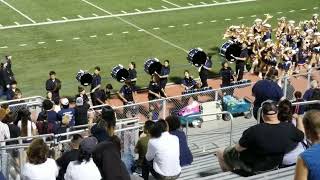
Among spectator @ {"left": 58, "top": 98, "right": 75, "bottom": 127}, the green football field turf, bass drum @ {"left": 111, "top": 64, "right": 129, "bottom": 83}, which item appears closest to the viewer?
spectator @ {"left": 58, "top": 98, "right": 75, "bottom": 127}

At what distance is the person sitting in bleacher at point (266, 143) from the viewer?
6.82 metres

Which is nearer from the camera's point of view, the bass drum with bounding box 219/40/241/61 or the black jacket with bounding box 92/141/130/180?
the black jacket with bounding box 92/141/130/180

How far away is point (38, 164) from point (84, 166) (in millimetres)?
502

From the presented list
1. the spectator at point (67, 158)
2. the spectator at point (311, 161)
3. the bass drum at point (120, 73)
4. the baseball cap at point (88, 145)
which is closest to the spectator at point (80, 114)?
the bass drum at point (120, 73)

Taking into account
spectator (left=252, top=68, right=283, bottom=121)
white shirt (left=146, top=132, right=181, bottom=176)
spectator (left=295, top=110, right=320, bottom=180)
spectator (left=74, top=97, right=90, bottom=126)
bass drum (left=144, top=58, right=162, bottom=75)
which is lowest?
spectator (left=74, top=97, right=90, bottom=126)

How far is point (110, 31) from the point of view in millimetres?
25203

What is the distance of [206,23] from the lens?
27.0 meters

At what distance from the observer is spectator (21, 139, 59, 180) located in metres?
6.79

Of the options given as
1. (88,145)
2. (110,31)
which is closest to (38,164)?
(88,145)

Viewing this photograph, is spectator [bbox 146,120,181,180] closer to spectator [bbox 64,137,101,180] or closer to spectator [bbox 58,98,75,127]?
spectator [bbox 64,137,101,180]

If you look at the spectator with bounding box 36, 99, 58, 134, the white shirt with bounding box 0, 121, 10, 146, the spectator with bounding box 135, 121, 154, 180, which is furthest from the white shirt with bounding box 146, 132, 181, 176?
the spectator with bounding box 36, 99, 58, 134

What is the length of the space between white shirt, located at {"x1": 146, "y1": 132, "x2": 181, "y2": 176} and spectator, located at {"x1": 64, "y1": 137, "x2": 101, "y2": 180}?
1.10 meters

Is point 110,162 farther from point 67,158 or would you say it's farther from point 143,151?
point 143,151

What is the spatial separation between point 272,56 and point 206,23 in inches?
293
